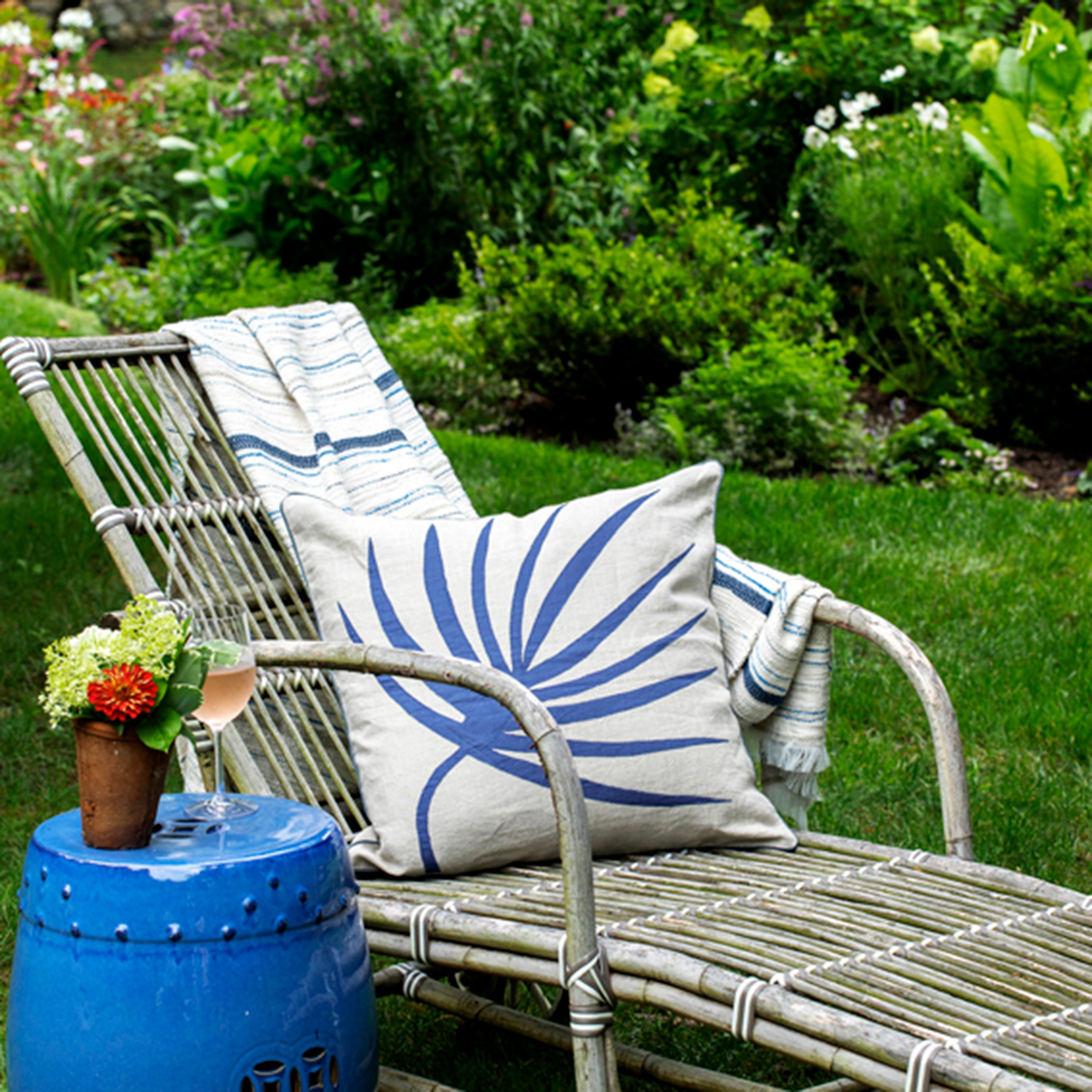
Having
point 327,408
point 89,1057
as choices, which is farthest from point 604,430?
point 89,1057

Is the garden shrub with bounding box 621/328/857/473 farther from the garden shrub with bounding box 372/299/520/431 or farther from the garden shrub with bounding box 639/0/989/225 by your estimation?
the garden shrub with bounding box 639/0/989/225

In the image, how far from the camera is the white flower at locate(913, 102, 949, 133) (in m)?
5.67

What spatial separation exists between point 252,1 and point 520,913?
267 inches

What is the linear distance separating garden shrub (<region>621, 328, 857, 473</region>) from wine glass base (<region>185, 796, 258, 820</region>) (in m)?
3.25

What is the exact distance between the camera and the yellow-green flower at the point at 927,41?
6141mm

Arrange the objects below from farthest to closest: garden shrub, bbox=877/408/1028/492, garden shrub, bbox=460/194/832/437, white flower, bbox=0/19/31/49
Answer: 1. white flower, bbox=0/19/31/49
2. garden shrub, bbox=460/194/832/437
3. garden shrub, bbox=877/408/1028/492

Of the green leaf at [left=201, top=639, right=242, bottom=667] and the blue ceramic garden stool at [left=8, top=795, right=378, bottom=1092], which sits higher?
the green leaf at [left=201, top=639, right=242, bottom=667]

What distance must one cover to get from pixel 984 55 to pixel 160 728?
5967 mm

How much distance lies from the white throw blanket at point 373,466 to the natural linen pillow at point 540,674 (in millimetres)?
71

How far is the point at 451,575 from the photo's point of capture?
5.71 feet

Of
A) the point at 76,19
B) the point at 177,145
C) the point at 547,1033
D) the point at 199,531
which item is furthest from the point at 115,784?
the point at 76,19

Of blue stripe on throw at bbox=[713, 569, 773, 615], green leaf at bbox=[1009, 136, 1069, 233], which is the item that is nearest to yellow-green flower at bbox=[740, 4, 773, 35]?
green leaf at bbox=[1009, 136, 1069, 233]

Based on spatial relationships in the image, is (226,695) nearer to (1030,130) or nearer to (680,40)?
(1030,130)

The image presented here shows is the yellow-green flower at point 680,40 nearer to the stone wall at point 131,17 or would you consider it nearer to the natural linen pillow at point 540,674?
the natural linen pillow at point 540,674
